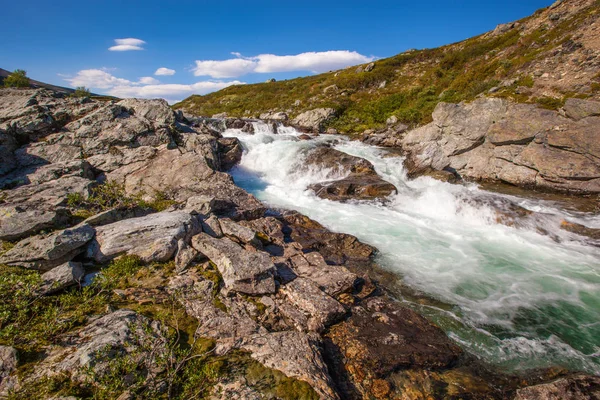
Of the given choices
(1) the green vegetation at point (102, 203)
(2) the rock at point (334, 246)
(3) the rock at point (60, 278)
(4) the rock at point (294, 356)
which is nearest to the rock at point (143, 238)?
(3) the rock at point (60, 278)

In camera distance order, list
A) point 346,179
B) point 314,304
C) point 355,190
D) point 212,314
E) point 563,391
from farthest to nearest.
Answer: point 346,179
point 355,190
point 314,304
point 212,314
point 563,391

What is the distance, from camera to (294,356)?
5.05m

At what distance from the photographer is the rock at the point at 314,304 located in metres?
6.57

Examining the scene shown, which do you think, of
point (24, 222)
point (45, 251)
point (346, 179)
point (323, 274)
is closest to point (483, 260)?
point (323, 274)

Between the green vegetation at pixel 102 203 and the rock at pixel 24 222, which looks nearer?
the rock at pixel 24 222

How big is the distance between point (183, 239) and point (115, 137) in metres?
11.5

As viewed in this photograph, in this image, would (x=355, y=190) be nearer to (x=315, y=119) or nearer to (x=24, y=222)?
(x=24, y=222)

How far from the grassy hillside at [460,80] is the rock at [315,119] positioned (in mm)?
1553

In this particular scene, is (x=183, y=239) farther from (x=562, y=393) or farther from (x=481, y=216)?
(x=481, y=216)

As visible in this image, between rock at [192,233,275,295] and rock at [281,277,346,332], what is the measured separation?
0.57 meters

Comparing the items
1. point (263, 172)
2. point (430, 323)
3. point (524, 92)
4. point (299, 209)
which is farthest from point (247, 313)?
point (524, 92)

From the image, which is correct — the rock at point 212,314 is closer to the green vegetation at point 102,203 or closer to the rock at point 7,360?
the rock at point 7,360

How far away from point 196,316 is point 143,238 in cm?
317

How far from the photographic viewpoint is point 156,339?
4918 millimetres
